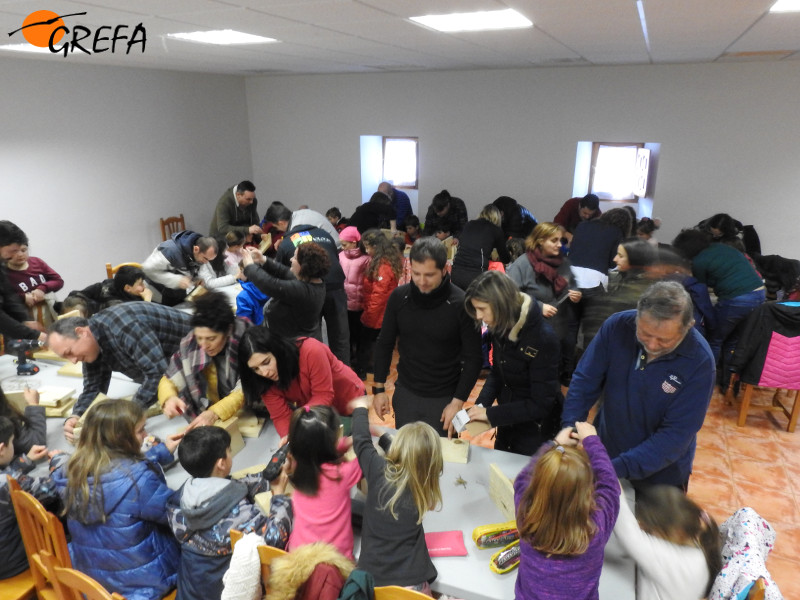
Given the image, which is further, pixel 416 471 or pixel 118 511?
pixel 118 511

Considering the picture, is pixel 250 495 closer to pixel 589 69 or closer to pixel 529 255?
pixel 529 255

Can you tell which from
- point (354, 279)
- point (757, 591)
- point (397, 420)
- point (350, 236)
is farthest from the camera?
point (350, 236)

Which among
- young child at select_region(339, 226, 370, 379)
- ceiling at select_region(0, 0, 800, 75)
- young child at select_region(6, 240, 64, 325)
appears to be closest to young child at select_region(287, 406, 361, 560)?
ceiling at select_region(0, 0, 800, 75)

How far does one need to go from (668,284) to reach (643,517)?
0.76 m

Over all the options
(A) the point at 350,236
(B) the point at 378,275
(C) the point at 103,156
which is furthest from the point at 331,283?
(C) the point at 103,156

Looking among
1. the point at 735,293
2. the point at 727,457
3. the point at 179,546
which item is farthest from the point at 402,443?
the point at 735,293

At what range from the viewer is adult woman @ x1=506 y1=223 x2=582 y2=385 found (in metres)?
3.53

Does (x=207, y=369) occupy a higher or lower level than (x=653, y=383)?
lower

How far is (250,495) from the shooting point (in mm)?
2010

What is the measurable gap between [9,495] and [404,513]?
149 cm

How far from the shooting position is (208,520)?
70.6 inches

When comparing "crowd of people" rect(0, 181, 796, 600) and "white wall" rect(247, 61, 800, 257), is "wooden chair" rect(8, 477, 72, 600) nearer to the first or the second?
"crowd of people" rect(0, 181, 796, 600)

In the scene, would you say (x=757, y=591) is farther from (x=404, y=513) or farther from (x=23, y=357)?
(x=23, y=357)

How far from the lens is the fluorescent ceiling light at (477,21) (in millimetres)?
2910
